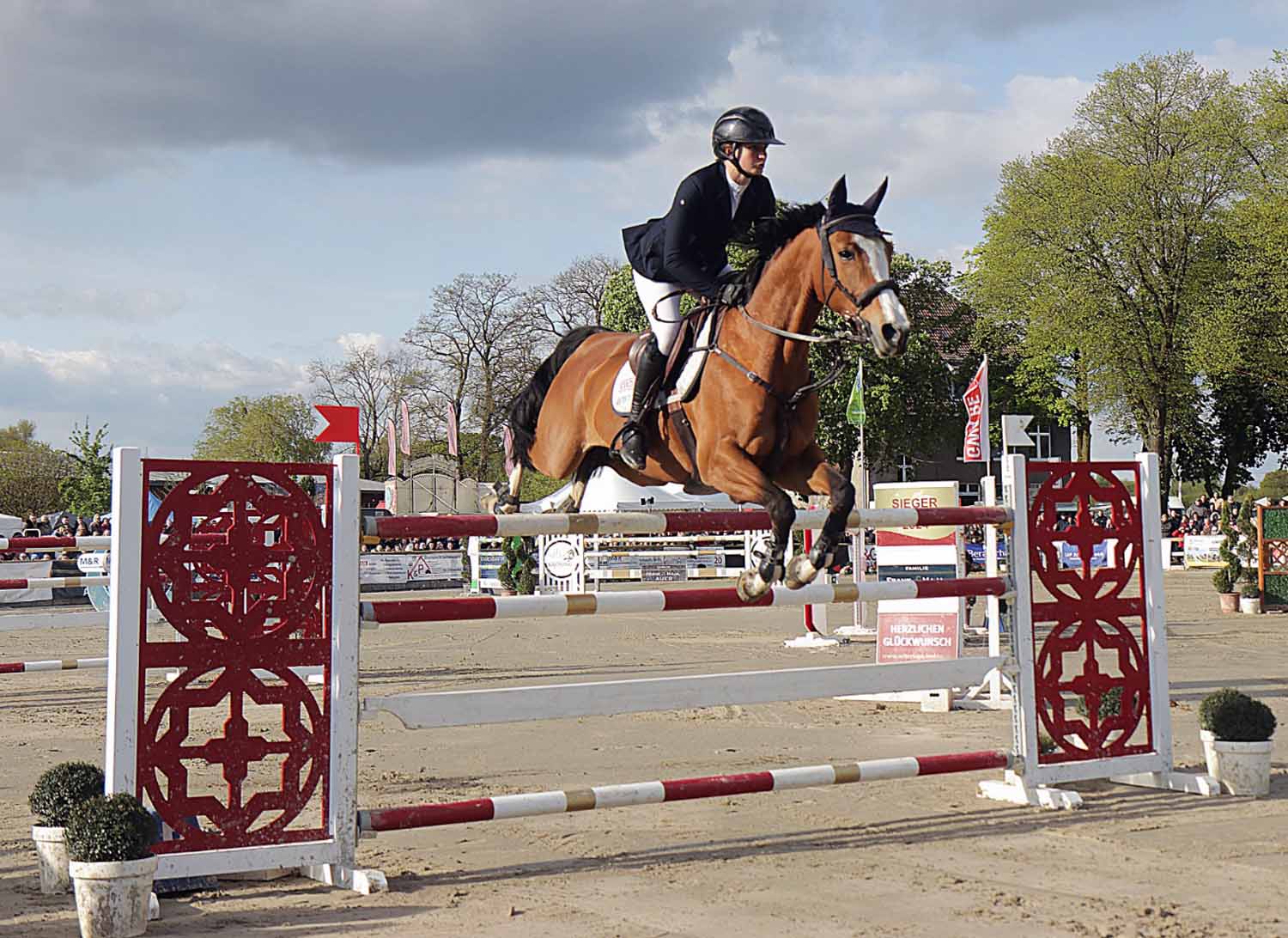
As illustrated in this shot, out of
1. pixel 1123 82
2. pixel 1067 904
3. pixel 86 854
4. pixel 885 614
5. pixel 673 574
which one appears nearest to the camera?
pixel 86 854

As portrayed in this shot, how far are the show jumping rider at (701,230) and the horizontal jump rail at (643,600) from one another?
3.62 feet

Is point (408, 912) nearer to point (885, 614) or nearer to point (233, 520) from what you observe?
point (233, 520)

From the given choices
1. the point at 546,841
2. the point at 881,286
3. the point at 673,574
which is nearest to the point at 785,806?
the point at 546,841

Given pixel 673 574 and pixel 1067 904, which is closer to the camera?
pixel 1067 904

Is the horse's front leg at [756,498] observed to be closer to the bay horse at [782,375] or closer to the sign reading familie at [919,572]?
the bay horse at [782,375]

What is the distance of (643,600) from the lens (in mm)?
5059

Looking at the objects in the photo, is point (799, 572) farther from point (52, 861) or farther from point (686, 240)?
point (52, 861)

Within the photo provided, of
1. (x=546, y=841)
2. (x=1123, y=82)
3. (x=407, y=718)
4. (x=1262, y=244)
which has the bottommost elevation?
(x=546, y=841)

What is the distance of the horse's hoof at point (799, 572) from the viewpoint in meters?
5.19

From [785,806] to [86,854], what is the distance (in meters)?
3.07

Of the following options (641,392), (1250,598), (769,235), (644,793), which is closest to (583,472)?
(641,392)

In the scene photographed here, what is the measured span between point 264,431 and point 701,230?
52.7 m

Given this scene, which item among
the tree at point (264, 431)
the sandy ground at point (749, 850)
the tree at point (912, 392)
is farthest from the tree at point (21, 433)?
the sandy ground at point (749, 850)

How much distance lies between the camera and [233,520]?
176 inches
